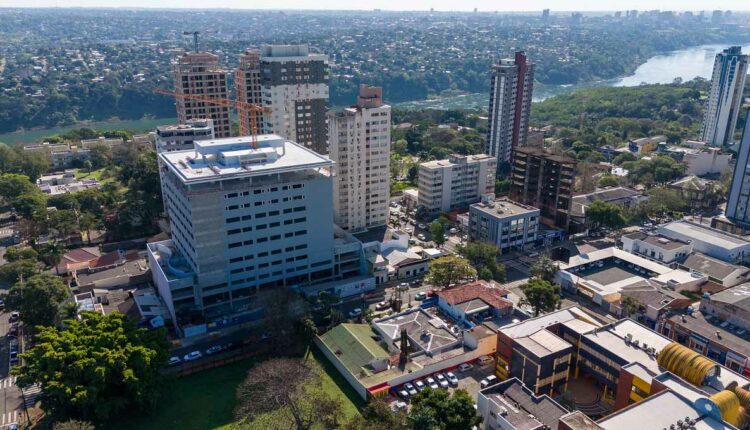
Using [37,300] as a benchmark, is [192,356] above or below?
below

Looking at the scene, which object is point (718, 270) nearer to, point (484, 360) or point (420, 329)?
point (484, 360)

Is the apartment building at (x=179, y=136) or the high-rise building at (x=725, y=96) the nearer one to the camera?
the apartment building at (x=179, y=136)

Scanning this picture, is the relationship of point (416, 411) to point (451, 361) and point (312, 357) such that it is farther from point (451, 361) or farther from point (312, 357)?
point (312, 357)

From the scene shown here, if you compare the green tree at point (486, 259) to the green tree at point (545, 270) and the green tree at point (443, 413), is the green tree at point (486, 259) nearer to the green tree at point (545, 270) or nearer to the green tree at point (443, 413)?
the green tree at point (545, 270)

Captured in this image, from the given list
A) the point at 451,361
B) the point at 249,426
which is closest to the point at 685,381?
the point at 451,361

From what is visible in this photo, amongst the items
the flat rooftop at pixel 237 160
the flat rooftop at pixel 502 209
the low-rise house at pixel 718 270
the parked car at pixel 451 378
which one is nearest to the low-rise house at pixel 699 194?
the low-rise house at pixel 718 270

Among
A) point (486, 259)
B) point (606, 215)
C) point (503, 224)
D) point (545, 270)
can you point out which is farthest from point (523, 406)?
point (606, 215)
